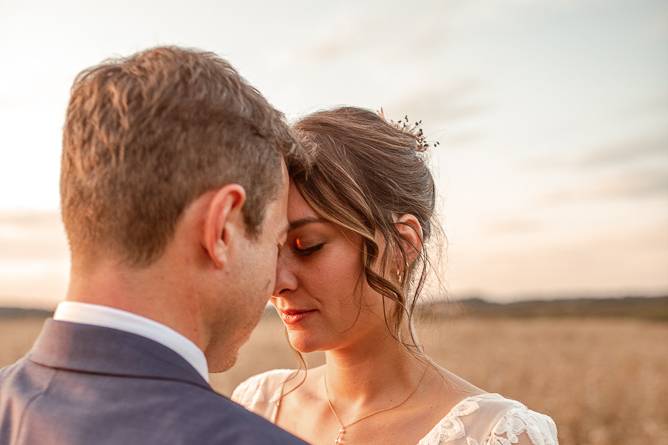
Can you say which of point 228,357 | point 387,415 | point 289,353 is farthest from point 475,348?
point 228,357

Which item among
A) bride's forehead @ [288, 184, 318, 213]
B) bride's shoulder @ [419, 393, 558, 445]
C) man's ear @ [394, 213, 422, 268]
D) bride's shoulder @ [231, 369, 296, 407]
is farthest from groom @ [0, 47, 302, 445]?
bride's shoulder @ [231, 369, 296, 407]

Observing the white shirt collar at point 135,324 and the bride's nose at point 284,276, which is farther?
the bride's nose at point 284,276

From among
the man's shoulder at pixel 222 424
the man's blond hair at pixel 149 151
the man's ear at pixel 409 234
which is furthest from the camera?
the man's ear at pixel 409 234

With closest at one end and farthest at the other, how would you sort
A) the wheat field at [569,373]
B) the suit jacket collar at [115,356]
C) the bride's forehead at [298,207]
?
the suit jacket collar at [115,356], the bride's forehead at [298,207], the wheat field at [569,373]

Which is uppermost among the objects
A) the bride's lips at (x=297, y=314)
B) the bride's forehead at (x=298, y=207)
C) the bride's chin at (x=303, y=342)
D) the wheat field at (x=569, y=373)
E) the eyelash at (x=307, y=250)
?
the bride's forehead at (x=298, y=207)

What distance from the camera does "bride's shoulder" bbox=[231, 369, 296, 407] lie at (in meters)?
4.61

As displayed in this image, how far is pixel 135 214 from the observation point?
1.97 m

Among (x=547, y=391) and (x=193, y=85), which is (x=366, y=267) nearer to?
Result: (x=193, y=85)

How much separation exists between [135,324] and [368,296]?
204 cm

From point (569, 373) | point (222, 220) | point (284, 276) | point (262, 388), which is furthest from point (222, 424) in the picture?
point (569, 373)

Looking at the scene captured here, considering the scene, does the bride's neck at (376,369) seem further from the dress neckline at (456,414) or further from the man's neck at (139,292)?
the man's neck at (139,292)

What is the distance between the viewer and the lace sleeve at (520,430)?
11.6 ft

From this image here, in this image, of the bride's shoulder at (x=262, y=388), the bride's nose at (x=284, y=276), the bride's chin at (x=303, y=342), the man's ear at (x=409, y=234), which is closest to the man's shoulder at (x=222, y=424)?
the bride's nose at (x=284, y=276)

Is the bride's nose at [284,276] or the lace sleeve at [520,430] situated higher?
the bride's nose at [284,276]
